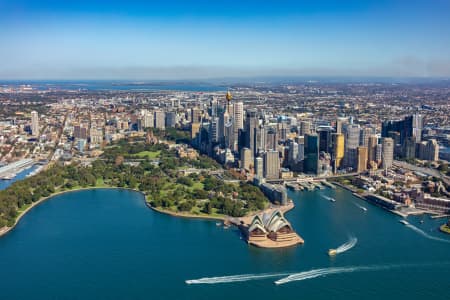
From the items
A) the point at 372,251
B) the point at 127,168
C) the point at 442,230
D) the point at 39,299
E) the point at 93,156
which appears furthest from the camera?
the point at 93,156

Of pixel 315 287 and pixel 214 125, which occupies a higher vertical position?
pixel 214 125

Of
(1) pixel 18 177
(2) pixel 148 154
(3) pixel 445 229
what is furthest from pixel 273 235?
(2) pixel 148 154

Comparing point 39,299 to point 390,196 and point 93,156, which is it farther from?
point 93,156

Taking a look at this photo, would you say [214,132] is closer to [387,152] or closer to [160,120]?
[387,152]

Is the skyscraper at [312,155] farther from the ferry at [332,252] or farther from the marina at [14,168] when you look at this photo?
the marina at [14,168]

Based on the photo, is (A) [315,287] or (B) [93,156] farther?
(B) [93,156]

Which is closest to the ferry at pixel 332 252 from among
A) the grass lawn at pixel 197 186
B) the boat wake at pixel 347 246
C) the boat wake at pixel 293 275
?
the boat wake at pixel 347 246

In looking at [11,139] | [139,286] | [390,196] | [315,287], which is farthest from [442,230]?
[11,139]
